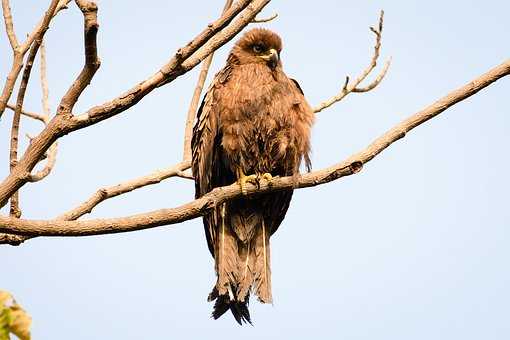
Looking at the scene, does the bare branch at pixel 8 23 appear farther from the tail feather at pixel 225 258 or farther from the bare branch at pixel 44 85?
the tail feather at pixel 225 258

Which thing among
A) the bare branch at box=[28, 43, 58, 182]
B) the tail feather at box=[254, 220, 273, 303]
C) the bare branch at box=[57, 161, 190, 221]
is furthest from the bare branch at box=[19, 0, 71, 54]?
the tail feather at box=[254, 220, 273, 303]

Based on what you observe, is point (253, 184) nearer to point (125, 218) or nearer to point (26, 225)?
point (125, 218)

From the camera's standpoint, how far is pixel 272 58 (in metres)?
6.34

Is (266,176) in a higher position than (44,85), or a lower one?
lower

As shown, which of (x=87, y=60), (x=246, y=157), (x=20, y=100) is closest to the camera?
(x=87, y=60)

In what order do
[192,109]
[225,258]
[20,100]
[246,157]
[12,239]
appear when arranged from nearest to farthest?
[20,100] < [12,239] < [192,109] < [246,157] < [225,258]

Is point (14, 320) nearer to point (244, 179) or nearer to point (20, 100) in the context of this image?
point (20, 100)

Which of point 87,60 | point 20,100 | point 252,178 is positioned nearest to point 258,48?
point 252,178

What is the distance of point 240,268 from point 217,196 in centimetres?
189

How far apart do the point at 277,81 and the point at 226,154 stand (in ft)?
2.59

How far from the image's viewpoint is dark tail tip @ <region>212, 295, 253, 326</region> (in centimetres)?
544

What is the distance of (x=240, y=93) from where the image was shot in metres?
5.86

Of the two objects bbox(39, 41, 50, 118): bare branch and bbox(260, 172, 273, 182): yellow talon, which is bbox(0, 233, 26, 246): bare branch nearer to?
bbox(39, 41, 50, 118): bare branch

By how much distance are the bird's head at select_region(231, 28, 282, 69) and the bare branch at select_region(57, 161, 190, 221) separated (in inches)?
63.2
